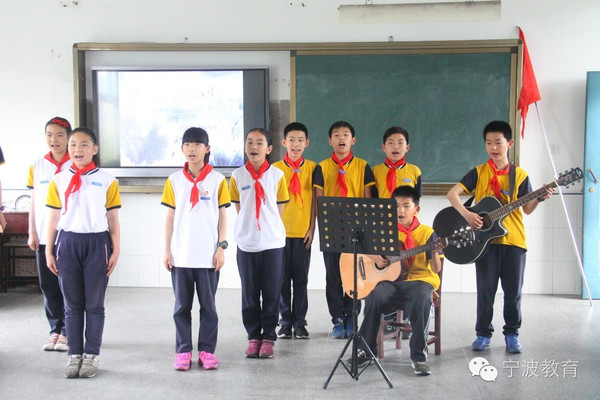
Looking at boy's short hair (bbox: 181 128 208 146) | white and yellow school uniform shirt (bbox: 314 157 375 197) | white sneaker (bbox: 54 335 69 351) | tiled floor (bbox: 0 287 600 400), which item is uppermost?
boy's short hair (bbox: 181 128 208 146)

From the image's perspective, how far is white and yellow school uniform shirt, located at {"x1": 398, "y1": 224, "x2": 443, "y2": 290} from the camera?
3.52 metres

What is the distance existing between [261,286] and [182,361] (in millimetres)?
629

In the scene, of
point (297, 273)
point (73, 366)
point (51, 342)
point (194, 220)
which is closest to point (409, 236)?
point (297, 273)

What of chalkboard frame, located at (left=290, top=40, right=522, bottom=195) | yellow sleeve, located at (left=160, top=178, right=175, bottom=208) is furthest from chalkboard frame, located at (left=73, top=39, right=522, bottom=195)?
yellow sleeve, located at (left=160, top=178, right=175, bottom=208)

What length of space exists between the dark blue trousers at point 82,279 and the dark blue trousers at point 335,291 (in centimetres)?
146

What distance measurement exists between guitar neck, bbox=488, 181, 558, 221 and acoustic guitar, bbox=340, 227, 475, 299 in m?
0.22

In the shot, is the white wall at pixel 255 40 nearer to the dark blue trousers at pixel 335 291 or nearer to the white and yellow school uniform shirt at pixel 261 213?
the dark blue trousers at pixel 335 291

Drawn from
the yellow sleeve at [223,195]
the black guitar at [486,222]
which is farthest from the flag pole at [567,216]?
the yellow sleeve at [223,195]

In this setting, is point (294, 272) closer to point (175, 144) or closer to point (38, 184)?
point (38, 184)

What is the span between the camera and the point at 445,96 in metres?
5.46

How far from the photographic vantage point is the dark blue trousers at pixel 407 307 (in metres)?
3.37

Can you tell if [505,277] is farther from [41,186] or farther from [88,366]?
[41,186]

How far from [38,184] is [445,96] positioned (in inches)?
136

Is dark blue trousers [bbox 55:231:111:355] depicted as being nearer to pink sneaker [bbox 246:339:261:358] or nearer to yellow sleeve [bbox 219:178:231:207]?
yellow sleeve [bbox 219:178:231:207]
